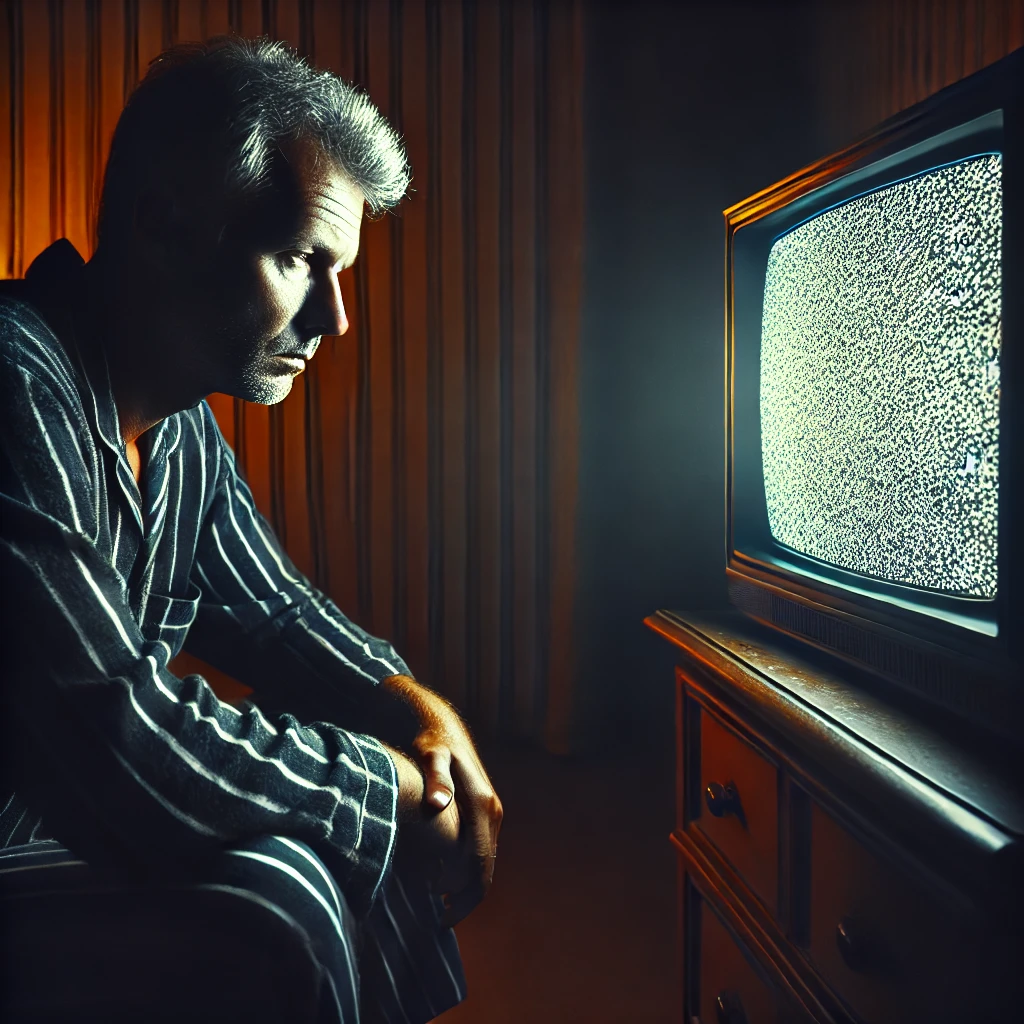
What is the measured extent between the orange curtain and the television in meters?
1.07

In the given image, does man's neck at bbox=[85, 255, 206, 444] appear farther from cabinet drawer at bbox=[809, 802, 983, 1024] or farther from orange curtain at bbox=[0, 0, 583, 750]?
orange curtain at bbox=[0, 0, 583, 750]

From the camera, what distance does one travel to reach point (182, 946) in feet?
1.99

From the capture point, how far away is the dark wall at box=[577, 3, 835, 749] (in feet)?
6.34

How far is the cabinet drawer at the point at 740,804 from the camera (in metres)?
0.77

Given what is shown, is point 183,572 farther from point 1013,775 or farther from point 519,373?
point 519,373

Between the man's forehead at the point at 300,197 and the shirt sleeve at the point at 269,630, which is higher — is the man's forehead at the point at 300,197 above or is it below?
above

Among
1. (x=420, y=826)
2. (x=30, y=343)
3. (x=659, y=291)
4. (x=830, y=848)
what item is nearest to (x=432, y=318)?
(x=659, y=291)

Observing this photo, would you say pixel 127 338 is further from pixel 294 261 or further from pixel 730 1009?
pixel 730 1009

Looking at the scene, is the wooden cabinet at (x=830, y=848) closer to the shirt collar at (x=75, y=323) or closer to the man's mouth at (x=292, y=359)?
Answer: the man's mouth at (x=292, y=359)

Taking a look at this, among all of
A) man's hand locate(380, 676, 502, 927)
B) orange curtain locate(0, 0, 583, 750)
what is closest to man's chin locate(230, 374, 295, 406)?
man's hand locate(380, 676, 502, 927)

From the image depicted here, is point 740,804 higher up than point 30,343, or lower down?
lower down

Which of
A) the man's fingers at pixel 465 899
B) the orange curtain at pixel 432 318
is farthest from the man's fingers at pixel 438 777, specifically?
the orange curtain at pixel 432 318

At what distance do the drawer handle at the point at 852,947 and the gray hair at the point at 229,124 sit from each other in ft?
2.65

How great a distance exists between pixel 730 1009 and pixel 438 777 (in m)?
0.44
